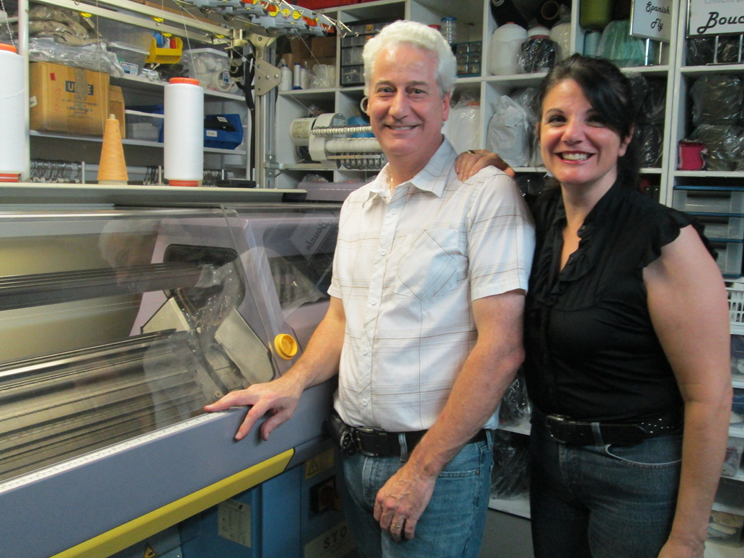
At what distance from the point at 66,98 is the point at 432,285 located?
2.27 metres

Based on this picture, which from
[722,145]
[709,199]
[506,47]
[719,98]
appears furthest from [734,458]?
[506,47]

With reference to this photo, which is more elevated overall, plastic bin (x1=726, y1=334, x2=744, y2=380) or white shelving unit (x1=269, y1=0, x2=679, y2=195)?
white shelving unit (x1=269, y1=0, x2=679, y2=195)

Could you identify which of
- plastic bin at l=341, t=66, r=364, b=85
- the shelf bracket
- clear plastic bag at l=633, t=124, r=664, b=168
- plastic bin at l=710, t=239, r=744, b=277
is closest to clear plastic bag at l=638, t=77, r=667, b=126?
clear plastic bag at l=633, t=124, r=664, b=168

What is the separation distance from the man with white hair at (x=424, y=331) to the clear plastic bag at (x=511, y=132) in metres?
1.77

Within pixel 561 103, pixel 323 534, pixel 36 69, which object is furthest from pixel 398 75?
pixel 36 69

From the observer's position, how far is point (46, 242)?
1252 millimetres

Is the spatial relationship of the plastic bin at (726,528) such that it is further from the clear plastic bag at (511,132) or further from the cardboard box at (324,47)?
the cardboard box at (324,47)

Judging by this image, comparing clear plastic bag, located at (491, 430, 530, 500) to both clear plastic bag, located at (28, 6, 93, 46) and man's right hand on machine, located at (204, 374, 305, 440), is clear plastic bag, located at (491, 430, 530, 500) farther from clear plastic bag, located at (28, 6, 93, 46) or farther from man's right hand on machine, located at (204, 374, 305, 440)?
clear plastic bag, located at (28, 6, 93, 46)

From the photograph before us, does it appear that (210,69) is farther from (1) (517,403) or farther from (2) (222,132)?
(1) (517,403)

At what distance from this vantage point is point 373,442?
4.07 feet

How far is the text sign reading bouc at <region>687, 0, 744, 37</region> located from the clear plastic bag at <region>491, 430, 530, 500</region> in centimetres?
193

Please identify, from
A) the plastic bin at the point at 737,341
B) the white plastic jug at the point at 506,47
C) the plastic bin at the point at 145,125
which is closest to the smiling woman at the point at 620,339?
the plastic bin at the point at 737,341

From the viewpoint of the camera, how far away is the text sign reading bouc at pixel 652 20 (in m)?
2.56

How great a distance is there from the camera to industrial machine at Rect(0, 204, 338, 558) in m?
0.95
